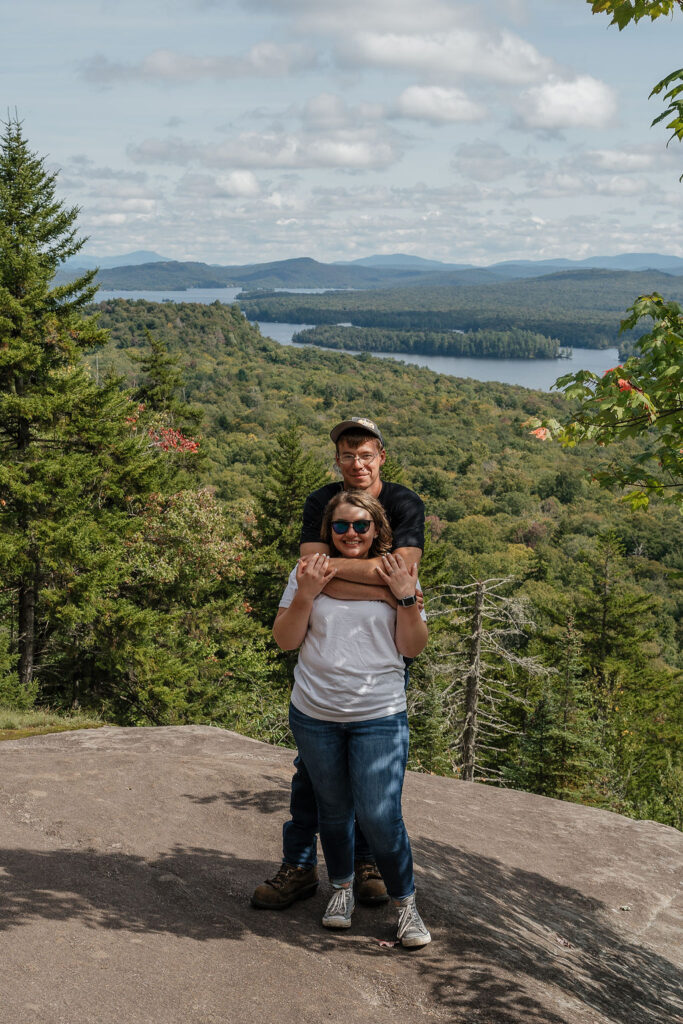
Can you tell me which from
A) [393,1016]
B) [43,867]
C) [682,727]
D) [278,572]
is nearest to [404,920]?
[393,1016]

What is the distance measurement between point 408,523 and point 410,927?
1.89 metres

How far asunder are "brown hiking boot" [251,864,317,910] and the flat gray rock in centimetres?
6

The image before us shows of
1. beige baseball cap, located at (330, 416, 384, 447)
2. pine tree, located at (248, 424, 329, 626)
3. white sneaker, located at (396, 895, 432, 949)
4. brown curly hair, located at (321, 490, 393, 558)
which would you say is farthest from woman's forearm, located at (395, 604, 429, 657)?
pine tree, located at (248, 424, 329, 626)

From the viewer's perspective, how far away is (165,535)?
18.7 m

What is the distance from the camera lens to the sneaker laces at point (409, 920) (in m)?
3.58

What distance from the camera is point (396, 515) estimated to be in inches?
137

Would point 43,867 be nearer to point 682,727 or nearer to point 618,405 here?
point 618,405

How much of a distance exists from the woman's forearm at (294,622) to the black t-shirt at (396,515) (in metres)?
0.31

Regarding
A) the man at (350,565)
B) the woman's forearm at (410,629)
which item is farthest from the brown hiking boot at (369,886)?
the woman's forearm at (410,629)

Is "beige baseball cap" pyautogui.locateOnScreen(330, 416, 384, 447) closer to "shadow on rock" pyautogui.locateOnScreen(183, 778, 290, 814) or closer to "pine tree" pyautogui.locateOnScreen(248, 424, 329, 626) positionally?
"shadow on rock" pyautogui.locateOnScreen(183, 778, 290, 814)

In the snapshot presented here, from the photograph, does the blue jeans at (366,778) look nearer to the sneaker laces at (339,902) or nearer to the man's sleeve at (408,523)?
the sneaker laces at (339,902)

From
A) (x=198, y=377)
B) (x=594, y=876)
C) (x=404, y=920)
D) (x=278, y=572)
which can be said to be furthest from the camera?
(x=198, y=377)

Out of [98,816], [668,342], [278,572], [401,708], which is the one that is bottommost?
[278,572]

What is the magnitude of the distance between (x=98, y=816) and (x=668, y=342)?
4616 millimetres
